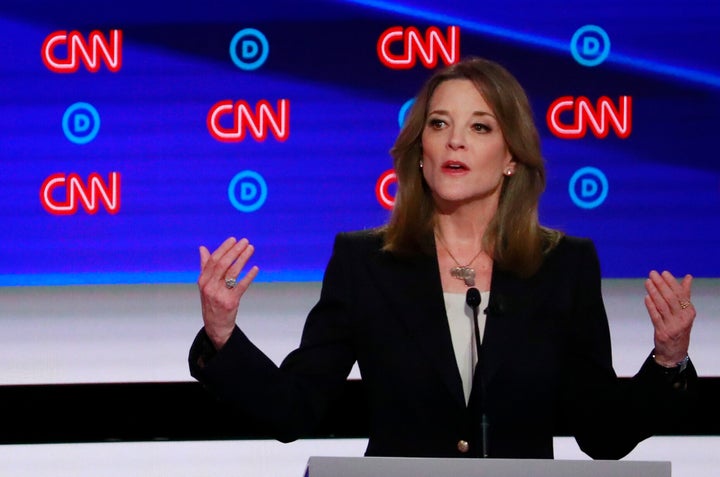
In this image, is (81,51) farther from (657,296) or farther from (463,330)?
(657,296)

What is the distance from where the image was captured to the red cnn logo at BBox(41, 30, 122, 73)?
2.98 metres

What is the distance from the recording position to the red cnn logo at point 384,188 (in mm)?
2980

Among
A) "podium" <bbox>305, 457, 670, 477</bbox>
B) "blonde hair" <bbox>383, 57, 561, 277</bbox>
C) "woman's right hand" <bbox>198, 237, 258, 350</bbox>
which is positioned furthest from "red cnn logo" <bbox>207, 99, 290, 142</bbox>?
"podium" <bbox>305, 457, 670, 477</bbox>

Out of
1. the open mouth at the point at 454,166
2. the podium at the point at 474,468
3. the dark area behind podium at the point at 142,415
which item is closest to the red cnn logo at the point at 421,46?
the open mouth at the point at 454,166

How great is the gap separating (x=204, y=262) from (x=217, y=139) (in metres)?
1.12

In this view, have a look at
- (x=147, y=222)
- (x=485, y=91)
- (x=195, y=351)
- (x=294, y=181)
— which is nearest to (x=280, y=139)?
(x=294, y=181)

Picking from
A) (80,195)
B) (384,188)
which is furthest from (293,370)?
(80,195)

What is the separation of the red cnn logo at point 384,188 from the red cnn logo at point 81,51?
0.76 meters

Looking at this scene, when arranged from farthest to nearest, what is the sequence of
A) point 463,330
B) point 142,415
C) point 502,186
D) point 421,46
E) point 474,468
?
point 142,415 < point 421,46 < point 502,186 < point 463,330 < point 474,468

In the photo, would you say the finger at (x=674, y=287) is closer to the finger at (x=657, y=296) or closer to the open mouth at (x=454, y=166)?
the finger at (x=657, y=296)

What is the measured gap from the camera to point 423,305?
221cm

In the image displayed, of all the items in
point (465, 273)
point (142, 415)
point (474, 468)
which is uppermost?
point (465, 273)

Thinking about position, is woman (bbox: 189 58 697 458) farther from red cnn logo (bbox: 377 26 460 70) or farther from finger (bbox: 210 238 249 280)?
red cnn logo (bbox: 377 26 460 70)

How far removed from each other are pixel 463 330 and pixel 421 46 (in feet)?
3.34
